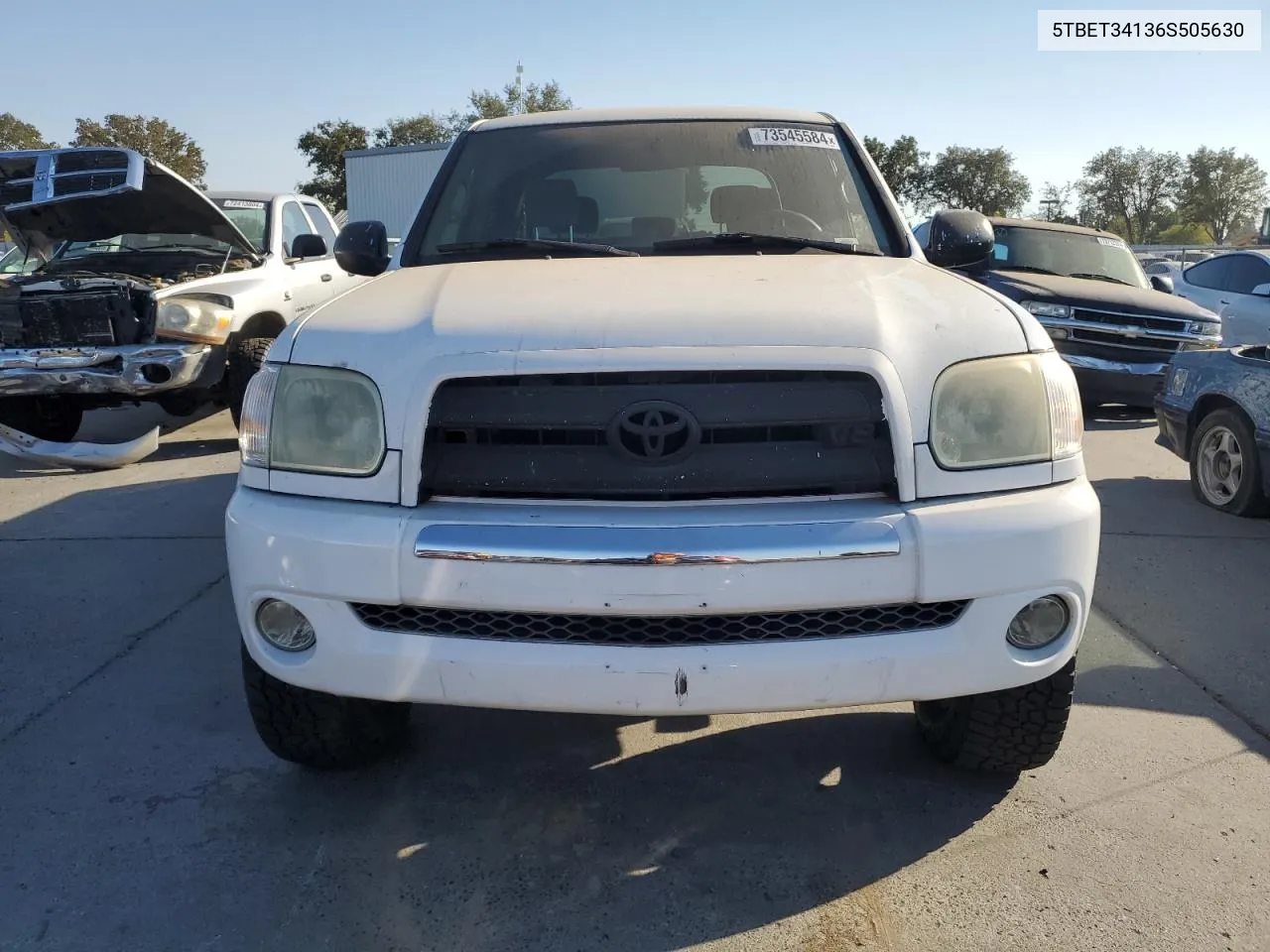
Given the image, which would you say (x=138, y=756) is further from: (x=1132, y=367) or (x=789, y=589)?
(x=1132, y=367)

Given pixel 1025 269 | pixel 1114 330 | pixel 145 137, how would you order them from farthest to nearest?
1. pixel 145 137
2. pixel 1025 269
3. pixel 1114 330

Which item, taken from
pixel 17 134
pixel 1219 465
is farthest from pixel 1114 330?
pixel 17 134

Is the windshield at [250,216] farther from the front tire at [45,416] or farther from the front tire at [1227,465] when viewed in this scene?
the front tire at [1227,465]

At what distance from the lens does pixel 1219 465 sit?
5883mm

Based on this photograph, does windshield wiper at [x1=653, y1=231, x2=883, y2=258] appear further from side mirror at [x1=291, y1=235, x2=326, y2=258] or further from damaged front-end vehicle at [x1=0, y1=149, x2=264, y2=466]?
side mirror at [x1=291, y1=235, x2=326, y2=258]

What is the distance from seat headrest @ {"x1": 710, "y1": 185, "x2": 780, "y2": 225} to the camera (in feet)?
11.6

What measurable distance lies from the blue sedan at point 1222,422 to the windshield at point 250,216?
266 inches

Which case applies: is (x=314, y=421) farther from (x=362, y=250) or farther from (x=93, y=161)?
(x=93, y=161)

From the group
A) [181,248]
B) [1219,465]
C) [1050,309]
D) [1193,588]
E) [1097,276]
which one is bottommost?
[1193,588]

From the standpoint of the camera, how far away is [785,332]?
228cm

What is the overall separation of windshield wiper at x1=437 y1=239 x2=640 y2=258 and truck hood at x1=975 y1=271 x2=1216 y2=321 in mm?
6701

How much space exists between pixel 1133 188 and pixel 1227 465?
5738cm

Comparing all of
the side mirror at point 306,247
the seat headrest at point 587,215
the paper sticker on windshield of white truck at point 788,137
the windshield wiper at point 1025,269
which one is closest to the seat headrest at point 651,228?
the seat headrest at point 587,215

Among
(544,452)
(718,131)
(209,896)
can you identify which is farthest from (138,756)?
(718,131)
